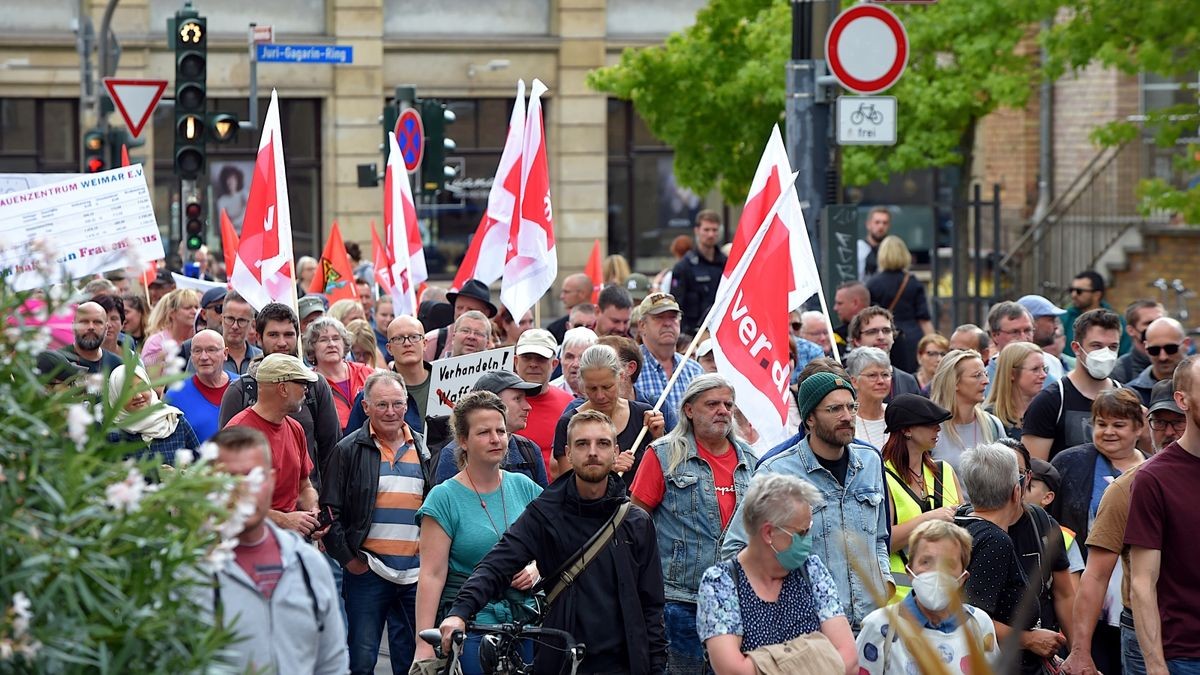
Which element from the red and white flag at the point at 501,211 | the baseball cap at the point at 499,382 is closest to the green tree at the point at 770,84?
the red and white flag at the point at 501,211

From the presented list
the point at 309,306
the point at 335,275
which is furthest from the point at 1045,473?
the point at 335,275

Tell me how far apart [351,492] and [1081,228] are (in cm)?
1901

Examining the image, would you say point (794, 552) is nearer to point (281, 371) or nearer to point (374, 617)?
point (281, 371)

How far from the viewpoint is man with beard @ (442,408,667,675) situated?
700cm

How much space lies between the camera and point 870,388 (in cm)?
948

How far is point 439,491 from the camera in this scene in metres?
7.79

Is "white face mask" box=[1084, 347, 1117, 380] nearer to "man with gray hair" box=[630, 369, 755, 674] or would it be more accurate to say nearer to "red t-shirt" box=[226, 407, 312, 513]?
"man with gray hair" box=[630, 369, 755, 674]

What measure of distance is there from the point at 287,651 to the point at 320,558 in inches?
11.0

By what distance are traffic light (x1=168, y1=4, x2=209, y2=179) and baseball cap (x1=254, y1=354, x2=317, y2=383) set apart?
9893 mm

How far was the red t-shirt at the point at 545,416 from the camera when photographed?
381 inches

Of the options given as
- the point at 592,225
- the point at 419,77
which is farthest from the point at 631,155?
the point at 419,77

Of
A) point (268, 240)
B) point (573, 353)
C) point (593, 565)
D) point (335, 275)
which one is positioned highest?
point (268, 240)

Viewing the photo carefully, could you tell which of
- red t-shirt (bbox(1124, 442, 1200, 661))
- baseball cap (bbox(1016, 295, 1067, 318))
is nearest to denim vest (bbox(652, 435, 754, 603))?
red t-shirt (bbox(1124, 442, 1200, 661))

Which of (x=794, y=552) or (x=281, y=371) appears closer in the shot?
(x=794, y=552)
